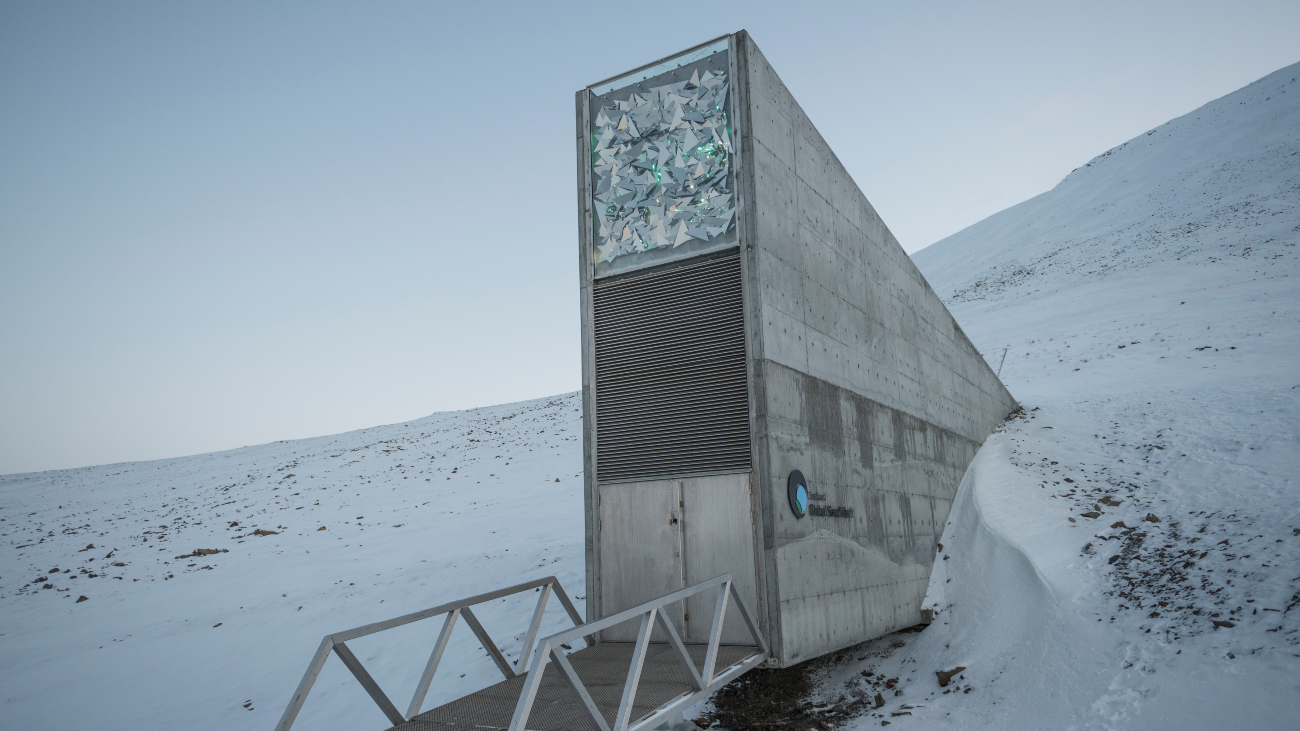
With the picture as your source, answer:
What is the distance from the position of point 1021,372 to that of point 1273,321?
238 inches

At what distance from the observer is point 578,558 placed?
1209 centimetres

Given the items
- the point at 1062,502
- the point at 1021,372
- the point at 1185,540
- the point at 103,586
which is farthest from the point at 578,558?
the point at 1021,372

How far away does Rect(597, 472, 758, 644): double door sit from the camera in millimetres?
6871

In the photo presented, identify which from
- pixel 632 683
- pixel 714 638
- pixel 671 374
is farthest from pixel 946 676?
pixel 632 683

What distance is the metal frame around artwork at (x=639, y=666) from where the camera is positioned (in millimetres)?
4121

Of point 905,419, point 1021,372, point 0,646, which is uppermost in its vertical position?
point 1021,372

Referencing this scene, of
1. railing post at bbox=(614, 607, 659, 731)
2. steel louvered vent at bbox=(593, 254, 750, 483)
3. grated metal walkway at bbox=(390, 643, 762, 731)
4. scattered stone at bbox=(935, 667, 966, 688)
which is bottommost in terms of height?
scattered stone at bbox=(935, 667, 966, 688)

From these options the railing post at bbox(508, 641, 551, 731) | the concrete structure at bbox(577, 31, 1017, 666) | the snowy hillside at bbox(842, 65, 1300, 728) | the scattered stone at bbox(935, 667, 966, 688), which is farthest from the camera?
the scattered stone at bbox(935, 667, 966, 688)

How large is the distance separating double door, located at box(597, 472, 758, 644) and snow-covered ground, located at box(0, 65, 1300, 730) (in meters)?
1.90

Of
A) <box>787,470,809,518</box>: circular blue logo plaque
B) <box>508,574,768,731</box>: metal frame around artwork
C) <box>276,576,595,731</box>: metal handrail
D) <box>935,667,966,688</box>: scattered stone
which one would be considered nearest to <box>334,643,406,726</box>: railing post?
<box>276,576,595,731</box>: metal handrail

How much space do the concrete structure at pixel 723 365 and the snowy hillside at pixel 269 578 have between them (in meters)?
3.46

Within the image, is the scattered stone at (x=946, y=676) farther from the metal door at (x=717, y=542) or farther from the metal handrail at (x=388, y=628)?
the metal handrail at (x=388, y=628)

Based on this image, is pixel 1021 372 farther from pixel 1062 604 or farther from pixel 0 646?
pixel 0 646

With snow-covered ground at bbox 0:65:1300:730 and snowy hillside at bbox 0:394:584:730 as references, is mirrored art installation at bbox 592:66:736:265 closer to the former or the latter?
snow-covered ground at bbox 0:65:1300:730
